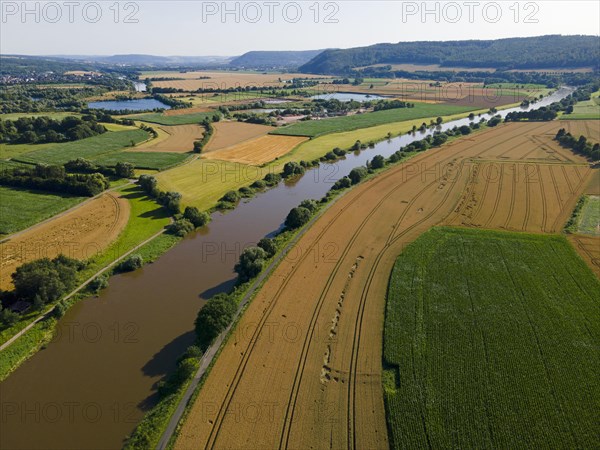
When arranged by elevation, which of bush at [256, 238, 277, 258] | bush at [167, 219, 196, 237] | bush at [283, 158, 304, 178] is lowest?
bush at [256, 238, 277, 258]

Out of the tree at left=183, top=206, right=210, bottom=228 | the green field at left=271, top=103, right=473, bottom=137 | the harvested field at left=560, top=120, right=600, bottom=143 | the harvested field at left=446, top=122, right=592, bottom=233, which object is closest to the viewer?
the harvested field at left=446, top=122, right=592, bottom=233

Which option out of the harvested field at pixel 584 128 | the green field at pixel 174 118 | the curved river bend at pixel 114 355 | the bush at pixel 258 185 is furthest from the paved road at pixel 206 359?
the harvested field at pixel 584 128

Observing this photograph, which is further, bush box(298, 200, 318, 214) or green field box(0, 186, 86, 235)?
bush box(298, 200, 318, 214)

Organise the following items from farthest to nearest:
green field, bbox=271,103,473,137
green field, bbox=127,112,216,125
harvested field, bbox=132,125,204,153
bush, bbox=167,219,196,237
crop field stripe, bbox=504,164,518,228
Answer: green field, bbox=127,112,216,125 → green field, bbox=271,103,473,137 → harvested field, bbox=132,125,204,153 → crop field stripe, bbox=504,164,518,228 → bush, bbox=167,219,196,237

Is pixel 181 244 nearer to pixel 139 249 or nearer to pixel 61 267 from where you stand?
pixel 139 249

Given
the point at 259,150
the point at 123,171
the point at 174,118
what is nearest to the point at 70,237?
the point at 123,171

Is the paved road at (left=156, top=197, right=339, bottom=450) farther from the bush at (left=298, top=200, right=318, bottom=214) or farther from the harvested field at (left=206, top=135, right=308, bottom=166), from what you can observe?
the harvested field at (left=206, top=135, right=308, bottom=166)

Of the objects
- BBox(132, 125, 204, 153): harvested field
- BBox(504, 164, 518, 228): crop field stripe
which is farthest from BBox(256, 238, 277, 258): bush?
BBox(132, 125, 204, 153): harvested field

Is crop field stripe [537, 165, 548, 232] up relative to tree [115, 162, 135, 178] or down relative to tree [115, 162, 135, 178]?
down
